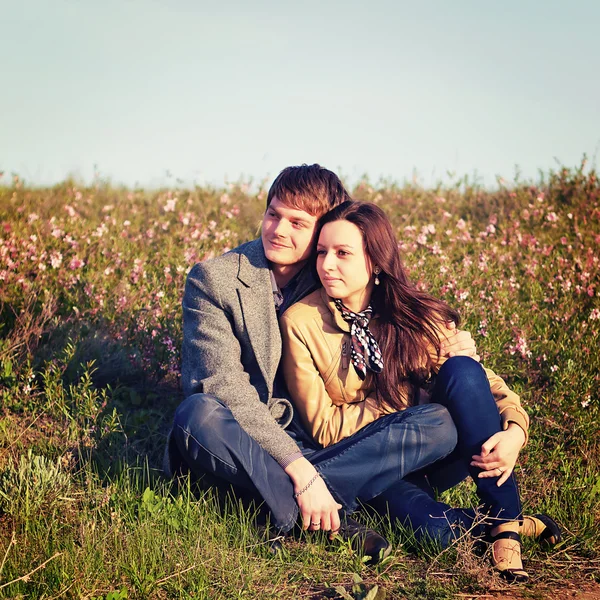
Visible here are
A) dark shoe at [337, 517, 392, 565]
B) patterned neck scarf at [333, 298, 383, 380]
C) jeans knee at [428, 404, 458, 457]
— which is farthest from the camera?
patterned neck scarf at [333, 298, 383, 380]

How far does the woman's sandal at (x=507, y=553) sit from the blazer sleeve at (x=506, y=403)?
1.70 feet

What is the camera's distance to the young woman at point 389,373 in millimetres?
3711

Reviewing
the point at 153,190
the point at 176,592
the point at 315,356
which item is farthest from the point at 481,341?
the point at 153,190

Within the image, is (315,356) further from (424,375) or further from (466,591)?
(466,591)

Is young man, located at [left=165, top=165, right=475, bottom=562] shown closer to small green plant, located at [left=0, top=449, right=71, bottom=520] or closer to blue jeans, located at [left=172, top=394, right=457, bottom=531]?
blue jeans, located at [left=172, top=394, right=457, bottom=531]

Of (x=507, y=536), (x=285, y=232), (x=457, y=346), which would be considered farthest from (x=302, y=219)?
(x=507, y=536)

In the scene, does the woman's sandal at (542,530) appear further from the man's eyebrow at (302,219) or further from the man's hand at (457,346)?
the man's eyebrow at (302,219)

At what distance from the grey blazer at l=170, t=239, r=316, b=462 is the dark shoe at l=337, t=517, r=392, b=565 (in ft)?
1.74

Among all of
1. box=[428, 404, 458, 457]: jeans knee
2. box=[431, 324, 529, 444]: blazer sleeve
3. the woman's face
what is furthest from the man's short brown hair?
box=[428, 404, 458, 457]: jeans knee

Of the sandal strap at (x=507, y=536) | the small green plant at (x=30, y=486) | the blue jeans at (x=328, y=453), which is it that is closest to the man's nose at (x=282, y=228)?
the blue jeans at (x=328, y=453)

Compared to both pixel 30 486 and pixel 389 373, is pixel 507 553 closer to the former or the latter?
pixel 389 373

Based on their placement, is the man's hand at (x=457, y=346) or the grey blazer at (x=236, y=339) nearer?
the grey blazer at (x=236, y=339)

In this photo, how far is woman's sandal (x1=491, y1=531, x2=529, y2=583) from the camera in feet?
11.2

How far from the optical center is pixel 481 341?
5.48 metres
